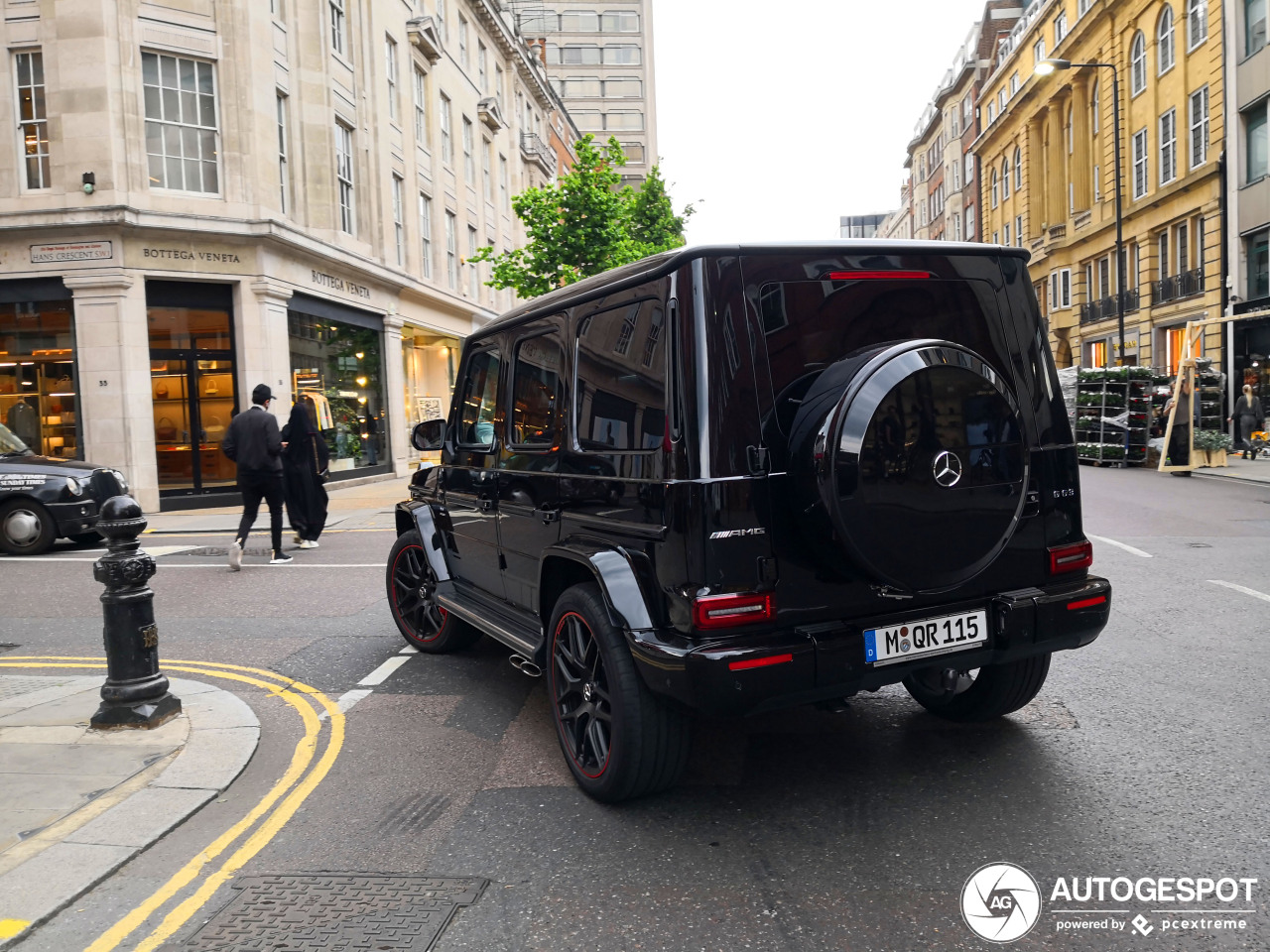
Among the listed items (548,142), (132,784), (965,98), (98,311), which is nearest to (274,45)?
(98,311)

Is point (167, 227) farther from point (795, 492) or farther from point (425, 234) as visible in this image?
point (795, 492)

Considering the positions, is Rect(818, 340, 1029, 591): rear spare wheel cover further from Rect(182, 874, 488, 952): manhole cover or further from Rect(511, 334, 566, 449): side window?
Rect(182, 874, 488, 952): manhole cover

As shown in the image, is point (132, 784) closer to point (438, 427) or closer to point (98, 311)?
point (438, 427)

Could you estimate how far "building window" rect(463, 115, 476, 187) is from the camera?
34.4 metres

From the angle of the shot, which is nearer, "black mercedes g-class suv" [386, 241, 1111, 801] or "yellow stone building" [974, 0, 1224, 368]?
"black mercedes g-class suv" [386, 241, 1111, 801]

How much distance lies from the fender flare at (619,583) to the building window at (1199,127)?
33.2 m

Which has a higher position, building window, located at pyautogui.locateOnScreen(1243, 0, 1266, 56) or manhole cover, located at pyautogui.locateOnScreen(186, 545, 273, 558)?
building window, located at pyautogui.locateOnScreen(1243, 0, 1266, 56)

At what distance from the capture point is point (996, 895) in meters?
2.88

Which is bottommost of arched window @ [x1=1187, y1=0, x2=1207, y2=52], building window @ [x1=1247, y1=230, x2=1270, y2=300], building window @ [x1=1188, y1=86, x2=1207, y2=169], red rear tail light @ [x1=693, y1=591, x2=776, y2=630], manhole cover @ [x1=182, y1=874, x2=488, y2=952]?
manhole cover @ [x1=182, y1=874, x2=488, y2=952]

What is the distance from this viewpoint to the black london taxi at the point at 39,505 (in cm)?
1183

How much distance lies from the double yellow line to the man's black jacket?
471 centimetres

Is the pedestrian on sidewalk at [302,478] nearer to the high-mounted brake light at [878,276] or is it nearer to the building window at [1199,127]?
the high-mounted brake light at [878,276]

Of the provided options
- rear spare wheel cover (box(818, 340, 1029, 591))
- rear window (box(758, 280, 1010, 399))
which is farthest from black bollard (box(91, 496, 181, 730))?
rear spare wheel cover (box(818, 340, 1029, 591))

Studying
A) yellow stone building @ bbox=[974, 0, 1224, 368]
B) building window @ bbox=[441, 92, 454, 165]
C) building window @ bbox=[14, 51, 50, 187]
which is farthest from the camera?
→ building window @ bbox=[441, 92, 454, 165]
